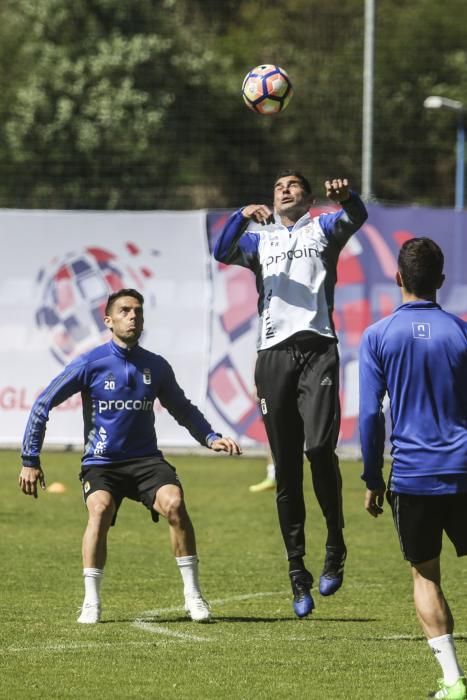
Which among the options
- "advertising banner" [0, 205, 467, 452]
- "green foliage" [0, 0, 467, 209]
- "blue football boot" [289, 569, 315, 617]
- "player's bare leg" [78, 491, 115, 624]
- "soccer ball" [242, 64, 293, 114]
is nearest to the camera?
"blue football boot" [289, 569, 315, 617]

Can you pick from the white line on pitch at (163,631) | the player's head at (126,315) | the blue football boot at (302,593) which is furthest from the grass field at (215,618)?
the player's head at (126,315)

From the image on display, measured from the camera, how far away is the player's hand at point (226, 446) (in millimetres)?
8406

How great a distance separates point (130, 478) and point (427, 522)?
113 inches

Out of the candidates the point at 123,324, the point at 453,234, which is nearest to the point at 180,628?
the point at 123,324

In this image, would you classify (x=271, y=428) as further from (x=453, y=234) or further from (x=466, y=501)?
(x=453, y=234)

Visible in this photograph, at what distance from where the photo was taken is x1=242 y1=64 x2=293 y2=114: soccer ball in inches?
377

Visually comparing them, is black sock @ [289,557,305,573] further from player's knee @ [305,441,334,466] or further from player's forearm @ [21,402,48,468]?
player's forearm @ [21,402,48,468]

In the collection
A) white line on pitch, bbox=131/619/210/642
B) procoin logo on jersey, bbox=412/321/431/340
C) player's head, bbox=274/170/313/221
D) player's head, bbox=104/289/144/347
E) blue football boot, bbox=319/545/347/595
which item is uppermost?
player's head, bbox=274/170/313/221

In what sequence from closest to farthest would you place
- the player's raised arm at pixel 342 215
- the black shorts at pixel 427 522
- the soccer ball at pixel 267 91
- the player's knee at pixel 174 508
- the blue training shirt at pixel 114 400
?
the black shorts at pixel 427 522 → the player's raised arm at pixel 342 215 → the player's knee at pixel 174 508 → the blue training shirt at pixel 114 400 → the soccer ball at pixel 267 91

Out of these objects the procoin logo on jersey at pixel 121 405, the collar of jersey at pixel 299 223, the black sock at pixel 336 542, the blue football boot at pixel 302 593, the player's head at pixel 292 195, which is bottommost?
the blue football boot at pixel 302 593

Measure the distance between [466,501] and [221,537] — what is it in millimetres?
6493

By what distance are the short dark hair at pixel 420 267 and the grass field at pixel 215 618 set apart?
1.83 m

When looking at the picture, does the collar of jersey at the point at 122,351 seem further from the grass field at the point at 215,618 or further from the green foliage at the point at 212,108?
the green foliage at the point at 212,108

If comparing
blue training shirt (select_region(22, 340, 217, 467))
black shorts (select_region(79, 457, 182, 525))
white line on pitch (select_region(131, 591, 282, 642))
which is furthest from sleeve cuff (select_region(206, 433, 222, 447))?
white line on pitch (select_region(131, 591, 282, 642))
